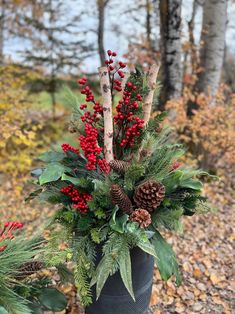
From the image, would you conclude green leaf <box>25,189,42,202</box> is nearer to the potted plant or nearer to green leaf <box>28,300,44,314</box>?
the potted plant

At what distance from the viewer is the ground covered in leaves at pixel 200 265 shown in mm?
2652

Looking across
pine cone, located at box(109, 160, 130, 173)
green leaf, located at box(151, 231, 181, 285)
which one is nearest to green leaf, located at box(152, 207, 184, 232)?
green leaf, located at box(151, 231, 181, 285)

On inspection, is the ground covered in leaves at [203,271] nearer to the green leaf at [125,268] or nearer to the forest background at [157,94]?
the forest background at [157,94]

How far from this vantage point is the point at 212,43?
183 inches

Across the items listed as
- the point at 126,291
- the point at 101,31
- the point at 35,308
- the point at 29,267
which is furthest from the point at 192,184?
the point at 101,31

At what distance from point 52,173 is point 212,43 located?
3.67 m

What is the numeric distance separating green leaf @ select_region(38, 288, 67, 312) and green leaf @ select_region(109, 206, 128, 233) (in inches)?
27.5

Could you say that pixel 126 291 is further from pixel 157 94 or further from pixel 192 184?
pixel 157 94

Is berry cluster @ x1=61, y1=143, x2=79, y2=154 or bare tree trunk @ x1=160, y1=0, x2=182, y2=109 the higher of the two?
bare tree trunk @ x1=160, y1=0, x2=182, y2=109

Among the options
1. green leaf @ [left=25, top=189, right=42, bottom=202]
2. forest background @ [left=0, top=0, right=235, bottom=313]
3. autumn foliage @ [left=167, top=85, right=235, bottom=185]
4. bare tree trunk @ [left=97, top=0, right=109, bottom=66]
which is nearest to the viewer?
green leaf @ [left=25, top=189, right=42, bottom=202]

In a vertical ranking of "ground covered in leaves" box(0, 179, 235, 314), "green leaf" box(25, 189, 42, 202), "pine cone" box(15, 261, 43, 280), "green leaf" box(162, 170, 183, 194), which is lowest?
"ground covered in leaves" box(0, 179, 235, 314)

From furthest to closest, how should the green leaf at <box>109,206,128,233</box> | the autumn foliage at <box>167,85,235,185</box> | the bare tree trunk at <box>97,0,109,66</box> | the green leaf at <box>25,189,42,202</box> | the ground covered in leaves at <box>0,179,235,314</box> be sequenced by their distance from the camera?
the bare tree trunk at <box>97,0,109,66</box>
the autumn foliage at <box>167,85,235,185</box>
the ground covered in leaves at <box>0,179,235,314</box>
the green leaf at <box>25,189,42,202</box>
the green leaf at <box>109,206,128,233</box>

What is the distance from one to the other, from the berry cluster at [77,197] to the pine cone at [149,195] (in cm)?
28

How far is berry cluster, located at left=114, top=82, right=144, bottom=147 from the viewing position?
195cm
